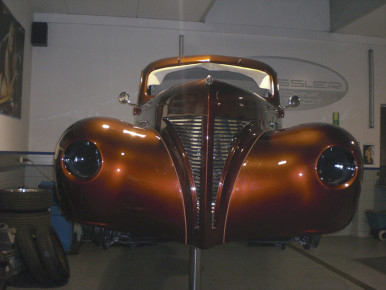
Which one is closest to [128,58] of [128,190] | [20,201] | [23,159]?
[23,159]

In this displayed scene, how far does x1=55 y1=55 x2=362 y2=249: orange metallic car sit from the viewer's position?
154 cm

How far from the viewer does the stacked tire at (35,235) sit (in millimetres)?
2820

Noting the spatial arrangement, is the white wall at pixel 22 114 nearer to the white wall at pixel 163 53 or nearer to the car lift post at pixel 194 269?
the white wall at pixel 163 53

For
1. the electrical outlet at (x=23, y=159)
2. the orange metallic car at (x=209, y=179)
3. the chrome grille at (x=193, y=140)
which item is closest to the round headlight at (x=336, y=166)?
the orange metallic car at (x=209, y=179)

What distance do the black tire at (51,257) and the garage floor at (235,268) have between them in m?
0.11

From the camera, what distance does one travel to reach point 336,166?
1644 mm

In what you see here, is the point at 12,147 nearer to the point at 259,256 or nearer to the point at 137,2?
the point at 137,2

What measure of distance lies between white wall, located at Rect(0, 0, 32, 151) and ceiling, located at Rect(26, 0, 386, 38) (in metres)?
0.35

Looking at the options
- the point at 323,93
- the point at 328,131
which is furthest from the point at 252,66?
the point at 323,93

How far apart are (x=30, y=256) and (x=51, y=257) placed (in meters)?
0.17

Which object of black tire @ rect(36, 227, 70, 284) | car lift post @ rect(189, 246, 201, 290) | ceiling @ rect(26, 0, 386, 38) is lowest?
black tire @ rect(36, 227, 70, 284)

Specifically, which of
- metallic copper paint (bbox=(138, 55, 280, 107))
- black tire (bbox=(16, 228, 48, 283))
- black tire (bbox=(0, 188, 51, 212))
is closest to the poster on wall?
black tire (bbox=(0, 188, 51, 212))

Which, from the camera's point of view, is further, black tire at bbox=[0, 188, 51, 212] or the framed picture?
the framed picture

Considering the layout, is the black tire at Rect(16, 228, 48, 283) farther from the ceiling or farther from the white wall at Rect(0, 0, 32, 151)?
the ceiling
